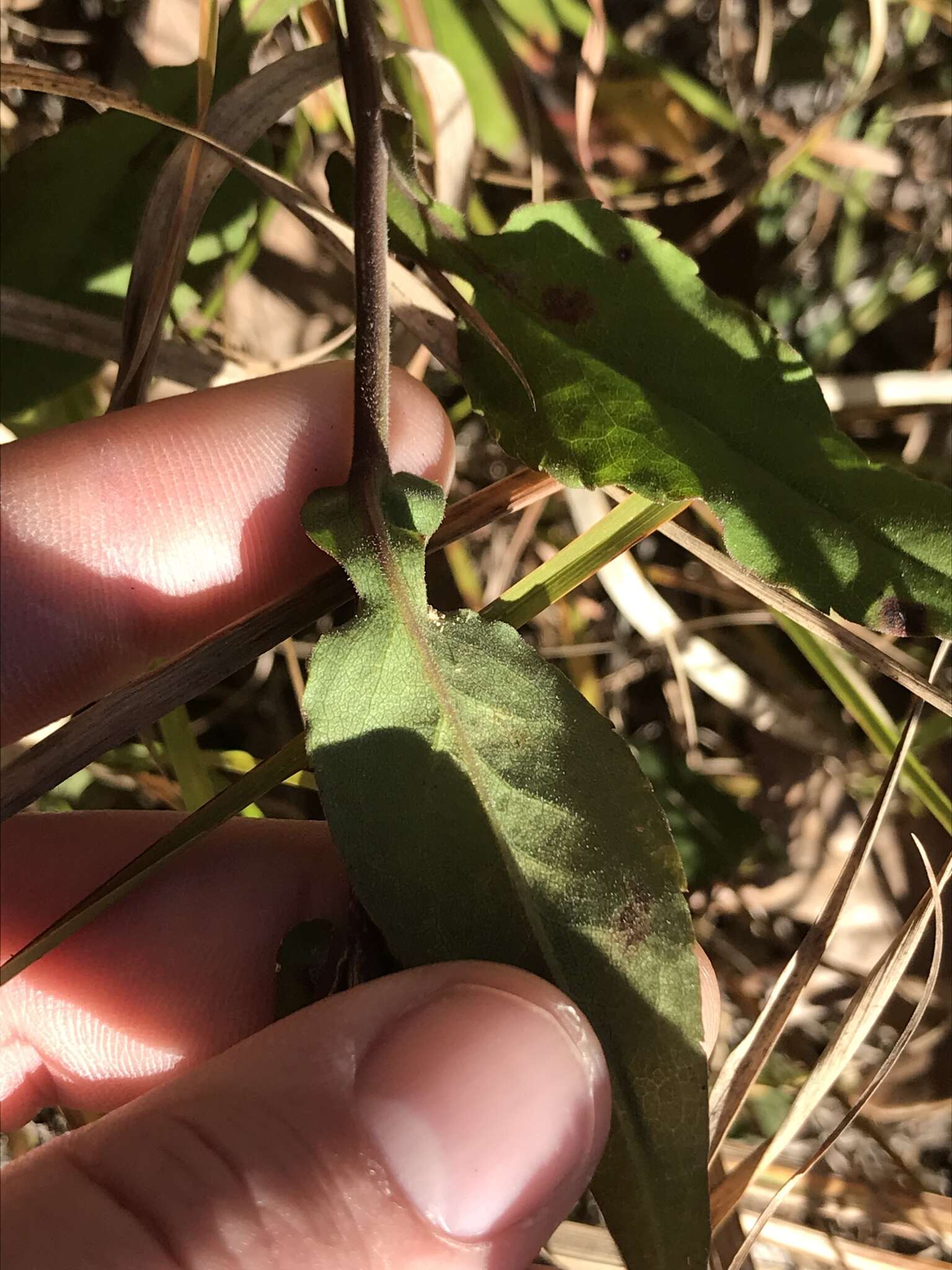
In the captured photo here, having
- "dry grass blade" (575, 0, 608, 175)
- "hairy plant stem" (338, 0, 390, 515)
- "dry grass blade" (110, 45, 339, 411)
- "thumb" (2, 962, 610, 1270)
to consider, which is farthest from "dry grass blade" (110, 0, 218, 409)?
"thumb" (2, 962, 610, 1270)

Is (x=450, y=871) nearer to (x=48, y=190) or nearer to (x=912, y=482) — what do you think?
(x=912, y=482)

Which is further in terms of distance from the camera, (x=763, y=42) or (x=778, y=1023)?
(x=763, y=42)

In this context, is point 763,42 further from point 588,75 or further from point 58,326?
point 58,326

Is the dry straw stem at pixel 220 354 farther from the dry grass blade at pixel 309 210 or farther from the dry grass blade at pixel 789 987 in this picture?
the dry grass blade at pixel 789 987

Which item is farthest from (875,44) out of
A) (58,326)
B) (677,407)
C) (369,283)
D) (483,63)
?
(58,326)

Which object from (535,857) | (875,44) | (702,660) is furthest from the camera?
(702,660)

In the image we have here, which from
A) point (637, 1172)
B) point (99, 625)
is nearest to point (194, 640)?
point (99, 625)

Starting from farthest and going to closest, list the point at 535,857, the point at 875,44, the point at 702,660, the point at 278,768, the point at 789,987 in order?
the point at 702,660 → the point at 875,44 → the point at 789,987 → the point at 278,768 → the point at 535,857
